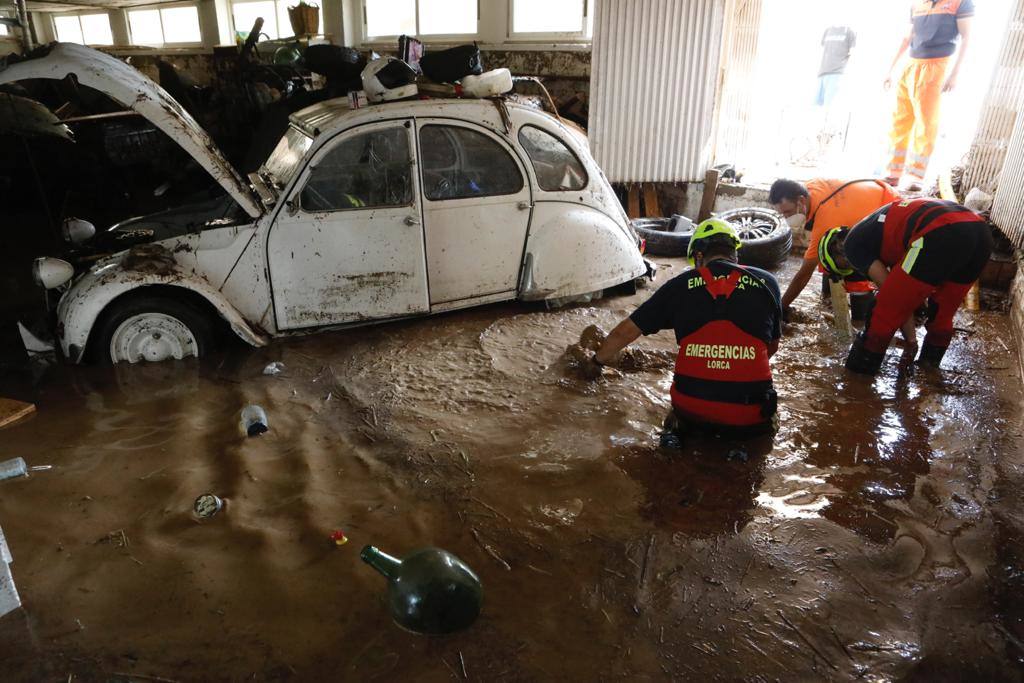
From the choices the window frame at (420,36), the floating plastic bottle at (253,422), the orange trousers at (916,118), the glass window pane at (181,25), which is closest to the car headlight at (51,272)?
the floating plastic bottle at (253,422)

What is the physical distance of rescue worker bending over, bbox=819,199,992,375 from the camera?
4.25m

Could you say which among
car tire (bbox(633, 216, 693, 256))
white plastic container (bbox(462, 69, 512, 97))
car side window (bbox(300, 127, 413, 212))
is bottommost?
car tire (bbox(633, 216, 693, 256))

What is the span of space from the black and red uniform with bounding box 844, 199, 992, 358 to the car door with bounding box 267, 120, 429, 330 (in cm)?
327

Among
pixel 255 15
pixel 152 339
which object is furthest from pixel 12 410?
pixel 255 15

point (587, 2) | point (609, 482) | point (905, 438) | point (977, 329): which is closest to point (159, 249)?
point (609, 482)

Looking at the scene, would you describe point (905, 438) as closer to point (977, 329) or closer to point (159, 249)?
point (977, 329)

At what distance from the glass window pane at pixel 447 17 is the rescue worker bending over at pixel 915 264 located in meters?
7.69

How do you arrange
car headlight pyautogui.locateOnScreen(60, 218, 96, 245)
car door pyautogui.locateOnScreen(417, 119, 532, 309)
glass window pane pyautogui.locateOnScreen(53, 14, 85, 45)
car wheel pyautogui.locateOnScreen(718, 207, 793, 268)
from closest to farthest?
car door pyautogui.locateOnScreen(417, 119, 532, 309)
car headlight pyautogui.locateOnScreen(60, 218, 96, 245)
car wheel pyautogui.locateOnScreen(718, 207, 793, 268)
glass window pane pyautogui.locateOnScreen(53, 14, 85, 45)

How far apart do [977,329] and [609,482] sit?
4168mm

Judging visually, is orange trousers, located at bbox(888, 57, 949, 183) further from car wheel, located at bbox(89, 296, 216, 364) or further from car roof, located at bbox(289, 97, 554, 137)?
car wheel, located at bbox(89, 296, 216, 364)

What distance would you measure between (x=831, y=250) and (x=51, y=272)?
551 cm

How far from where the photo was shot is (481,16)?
33.1 ft

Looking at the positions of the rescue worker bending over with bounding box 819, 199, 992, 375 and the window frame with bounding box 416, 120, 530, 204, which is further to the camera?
the window frame with bounding box 416, 120, 530, 204

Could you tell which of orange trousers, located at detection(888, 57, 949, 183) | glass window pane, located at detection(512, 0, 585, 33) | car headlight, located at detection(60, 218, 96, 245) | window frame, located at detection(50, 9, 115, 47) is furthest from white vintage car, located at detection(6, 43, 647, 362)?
window frame, located at detection(50, 9, 115, 47)
